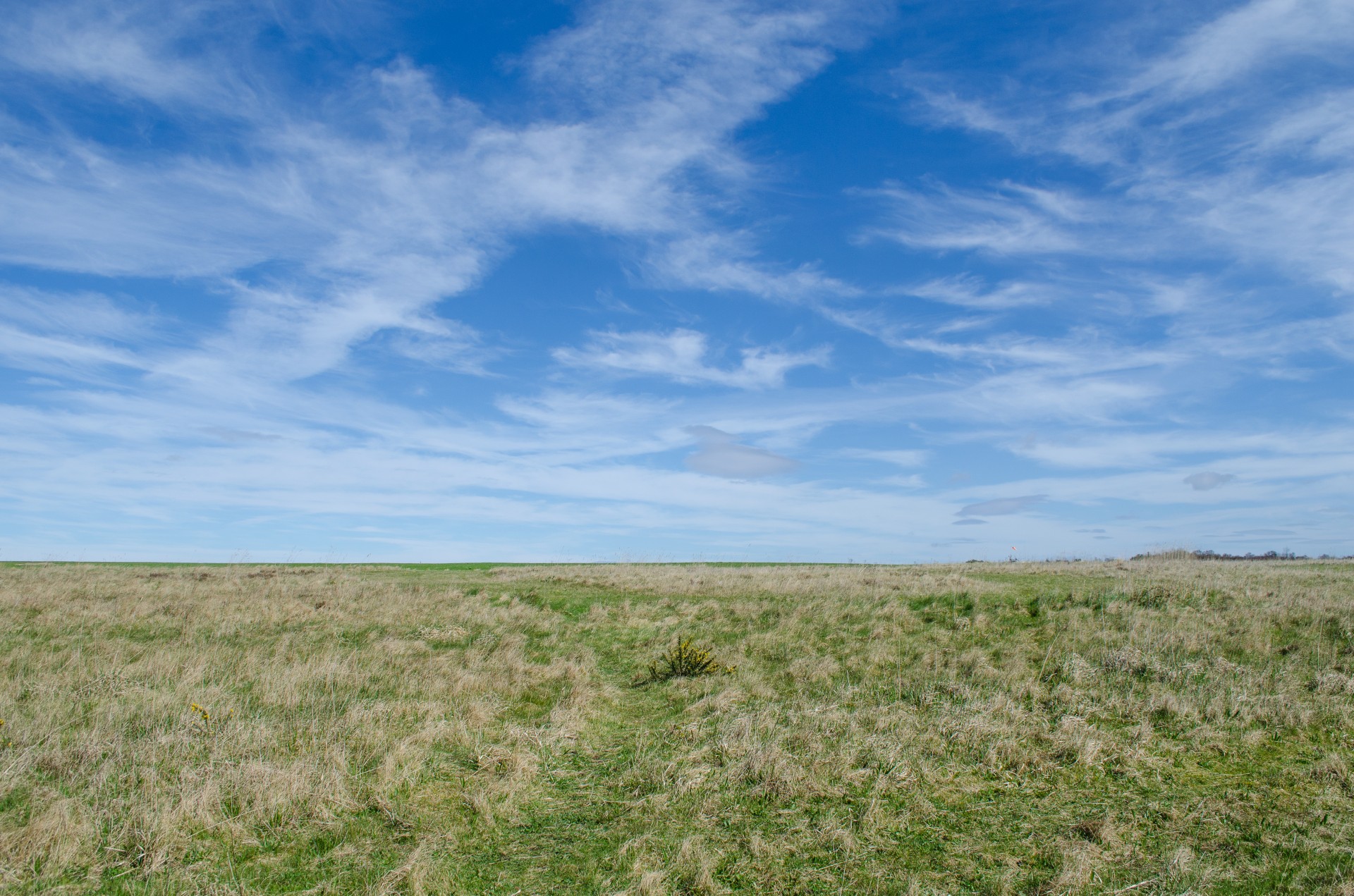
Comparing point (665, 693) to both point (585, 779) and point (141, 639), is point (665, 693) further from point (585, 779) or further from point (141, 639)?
point (141, 639)

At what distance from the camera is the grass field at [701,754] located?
7.34m

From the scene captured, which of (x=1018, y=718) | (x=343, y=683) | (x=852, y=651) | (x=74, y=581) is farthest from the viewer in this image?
(x=74, y=581)

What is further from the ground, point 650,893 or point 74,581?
point 74,581

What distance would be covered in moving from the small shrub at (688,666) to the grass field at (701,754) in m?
0.52

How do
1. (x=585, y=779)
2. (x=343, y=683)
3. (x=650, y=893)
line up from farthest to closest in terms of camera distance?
(x=343, y=683), (x=585, y=779), (x=650, y=893)

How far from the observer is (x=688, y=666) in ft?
49.6

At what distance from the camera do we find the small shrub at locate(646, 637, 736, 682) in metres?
15.0

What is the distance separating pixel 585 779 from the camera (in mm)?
9914

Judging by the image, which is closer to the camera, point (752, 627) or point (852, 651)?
point (852, 651)

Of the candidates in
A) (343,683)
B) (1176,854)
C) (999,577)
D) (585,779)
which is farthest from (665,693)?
(999,577)

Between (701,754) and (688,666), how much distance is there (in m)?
4.84

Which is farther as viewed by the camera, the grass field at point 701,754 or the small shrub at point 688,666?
the small shrub at point 688,666

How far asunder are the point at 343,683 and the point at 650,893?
913 centimetres

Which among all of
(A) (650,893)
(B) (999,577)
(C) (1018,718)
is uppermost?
(B) (999,577)
